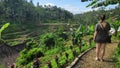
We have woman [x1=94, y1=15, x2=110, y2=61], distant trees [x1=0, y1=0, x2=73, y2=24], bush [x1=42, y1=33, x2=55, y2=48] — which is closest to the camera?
woman [x1=94, y1=15, x2=110, y2=61]

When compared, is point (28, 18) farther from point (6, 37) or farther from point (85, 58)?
point (85, 58)

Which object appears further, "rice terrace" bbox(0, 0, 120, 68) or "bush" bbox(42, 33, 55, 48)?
"bush" bbox(42, 33, 55, 48)

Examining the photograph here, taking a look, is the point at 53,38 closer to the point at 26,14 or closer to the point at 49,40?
the point at 49,40

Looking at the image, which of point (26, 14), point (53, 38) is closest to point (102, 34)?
point (53, 38)

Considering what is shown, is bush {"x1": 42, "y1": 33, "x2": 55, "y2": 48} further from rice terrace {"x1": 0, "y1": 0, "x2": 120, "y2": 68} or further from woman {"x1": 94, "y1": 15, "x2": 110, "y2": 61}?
woman {"x1": 94, "y1": 15, "x2": 110, "y2": 61}

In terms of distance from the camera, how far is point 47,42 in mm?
30781

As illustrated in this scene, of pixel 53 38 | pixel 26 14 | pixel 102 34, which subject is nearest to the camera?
pixel 102 34

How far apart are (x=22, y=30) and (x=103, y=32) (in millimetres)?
85737

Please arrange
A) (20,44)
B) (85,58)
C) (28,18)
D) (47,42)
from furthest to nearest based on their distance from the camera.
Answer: (28,18)
(20,44)
(47,42)
(85,58)

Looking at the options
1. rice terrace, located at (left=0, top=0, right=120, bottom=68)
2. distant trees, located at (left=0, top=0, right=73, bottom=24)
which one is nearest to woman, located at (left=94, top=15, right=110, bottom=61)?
rice terrace, located at (left=0, top=0, right=120, bottom=68)

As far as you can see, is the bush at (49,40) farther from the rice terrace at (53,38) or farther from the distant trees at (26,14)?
the distant trees at (26,14)

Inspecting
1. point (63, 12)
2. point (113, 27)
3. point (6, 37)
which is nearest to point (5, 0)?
point (63, 12)

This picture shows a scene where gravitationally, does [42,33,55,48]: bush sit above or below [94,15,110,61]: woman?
below

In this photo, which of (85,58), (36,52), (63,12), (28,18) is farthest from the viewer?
(63,12)
